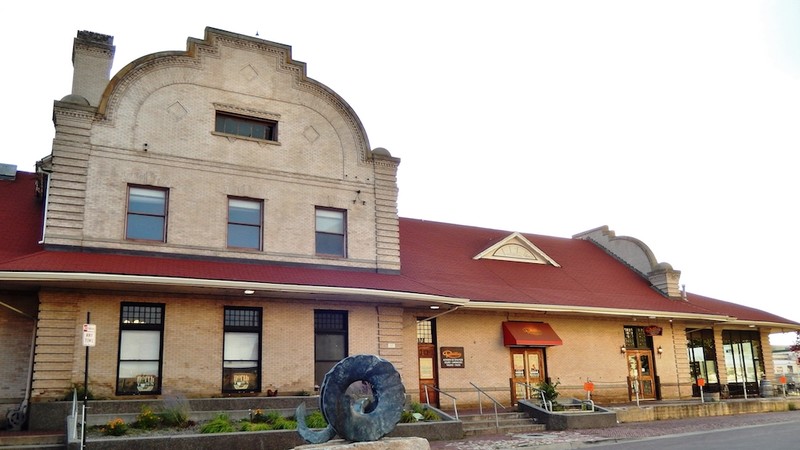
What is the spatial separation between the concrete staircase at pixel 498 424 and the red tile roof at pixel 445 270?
12.3 feet

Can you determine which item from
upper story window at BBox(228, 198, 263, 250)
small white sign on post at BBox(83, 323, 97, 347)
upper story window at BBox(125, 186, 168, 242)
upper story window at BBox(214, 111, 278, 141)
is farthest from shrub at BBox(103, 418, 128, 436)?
upper story window at BBox(214, 111, 278, 141)

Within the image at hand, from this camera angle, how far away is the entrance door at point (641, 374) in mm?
28062

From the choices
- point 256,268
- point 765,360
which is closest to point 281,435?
point 256,268

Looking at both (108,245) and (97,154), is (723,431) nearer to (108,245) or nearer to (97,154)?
(108,245)

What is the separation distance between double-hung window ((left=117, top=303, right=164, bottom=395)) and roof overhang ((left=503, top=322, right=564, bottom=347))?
12.1 meters

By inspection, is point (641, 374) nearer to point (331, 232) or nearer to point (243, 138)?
point (331, 232)

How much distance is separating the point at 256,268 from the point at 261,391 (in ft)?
11.3

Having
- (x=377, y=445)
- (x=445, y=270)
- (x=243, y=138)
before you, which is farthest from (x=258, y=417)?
(x=445, y=270)

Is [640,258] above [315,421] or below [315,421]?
above

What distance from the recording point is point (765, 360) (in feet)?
111

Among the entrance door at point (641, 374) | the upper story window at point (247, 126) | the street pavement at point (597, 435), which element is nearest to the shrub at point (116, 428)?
the street pavement at point (597, 435)

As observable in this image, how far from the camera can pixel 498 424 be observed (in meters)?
20.0

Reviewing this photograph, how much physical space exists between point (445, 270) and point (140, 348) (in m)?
11.7

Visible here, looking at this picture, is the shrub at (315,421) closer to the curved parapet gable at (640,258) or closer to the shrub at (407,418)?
the shrub at (407,418)
